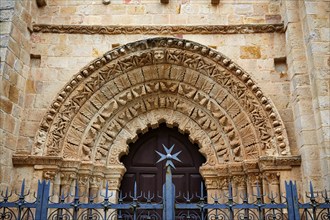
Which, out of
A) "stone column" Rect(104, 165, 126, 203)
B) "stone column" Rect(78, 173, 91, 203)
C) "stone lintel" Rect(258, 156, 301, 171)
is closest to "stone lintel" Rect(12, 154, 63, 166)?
"stone column" Rect(78, 173, 91, 203)

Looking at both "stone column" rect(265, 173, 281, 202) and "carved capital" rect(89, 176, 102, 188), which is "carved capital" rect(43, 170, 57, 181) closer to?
"carved capital" rect(89, 176, 102, 188)

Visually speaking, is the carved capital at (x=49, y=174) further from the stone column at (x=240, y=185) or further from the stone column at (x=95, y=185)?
the stone column at (x=240, y=185)

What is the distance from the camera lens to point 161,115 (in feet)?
22.6

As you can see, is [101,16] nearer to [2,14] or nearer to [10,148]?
[2,14]

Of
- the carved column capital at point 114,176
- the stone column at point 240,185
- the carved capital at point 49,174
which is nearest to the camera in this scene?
the carved capital at point 49,174

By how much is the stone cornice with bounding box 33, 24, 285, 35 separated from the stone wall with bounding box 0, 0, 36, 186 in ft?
1.36

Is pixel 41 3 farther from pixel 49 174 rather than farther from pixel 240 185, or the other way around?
pixel 240 185

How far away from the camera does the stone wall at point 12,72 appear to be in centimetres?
579

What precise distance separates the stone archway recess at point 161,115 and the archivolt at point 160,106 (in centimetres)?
2

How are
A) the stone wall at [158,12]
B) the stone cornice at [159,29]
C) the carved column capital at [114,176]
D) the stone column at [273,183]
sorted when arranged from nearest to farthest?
the stone column at [273,183]
the carved column capital at [114,176]
the stone cornice at [159,29]
the stone wall at [158,12]

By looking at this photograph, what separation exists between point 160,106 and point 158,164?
99 centimetres

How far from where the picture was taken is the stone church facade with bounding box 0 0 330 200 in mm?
5883

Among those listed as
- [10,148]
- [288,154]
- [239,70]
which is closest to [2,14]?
[10,148]

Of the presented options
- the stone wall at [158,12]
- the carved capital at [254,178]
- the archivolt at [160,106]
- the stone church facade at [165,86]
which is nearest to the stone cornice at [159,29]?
the stone church facade at [165,86]
